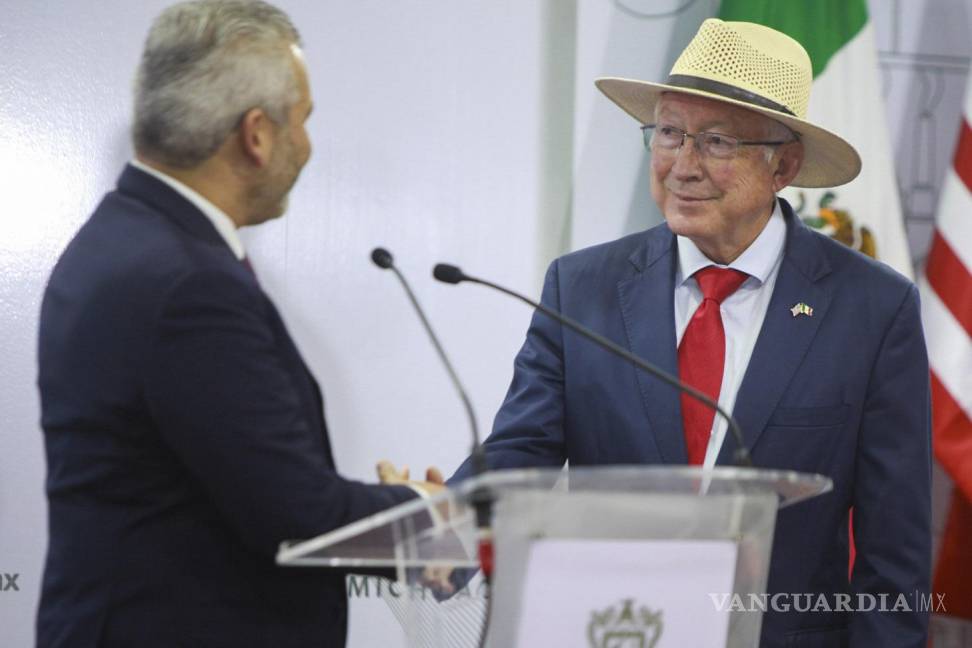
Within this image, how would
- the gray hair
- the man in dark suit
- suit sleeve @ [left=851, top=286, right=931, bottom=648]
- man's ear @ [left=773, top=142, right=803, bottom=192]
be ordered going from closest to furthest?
the man in dark suit → the gray hair → suit sleeve @ [left=851, top=286, right=931, bottom=648] → man's ear @ [left=773, top=142, right=803, bottom=192]

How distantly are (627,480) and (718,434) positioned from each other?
88 centimetres

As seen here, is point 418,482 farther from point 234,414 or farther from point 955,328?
point 955,328

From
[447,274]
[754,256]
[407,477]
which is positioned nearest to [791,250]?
[754,256]

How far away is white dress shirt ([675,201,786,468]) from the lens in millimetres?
2225

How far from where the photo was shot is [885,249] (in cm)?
355

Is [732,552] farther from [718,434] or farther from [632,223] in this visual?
[632,223]

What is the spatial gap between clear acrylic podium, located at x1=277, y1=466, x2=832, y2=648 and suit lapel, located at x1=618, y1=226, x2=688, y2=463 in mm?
670

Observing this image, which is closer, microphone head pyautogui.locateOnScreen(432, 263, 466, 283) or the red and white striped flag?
microphone head pyautogui.locateOnScreen(432, 263, 466, 283)

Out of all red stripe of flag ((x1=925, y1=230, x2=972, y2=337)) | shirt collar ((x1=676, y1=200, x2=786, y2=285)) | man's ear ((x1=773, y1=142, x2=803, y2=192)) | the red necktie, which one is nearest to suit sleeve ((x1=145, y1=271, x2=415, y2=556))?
the red necktie

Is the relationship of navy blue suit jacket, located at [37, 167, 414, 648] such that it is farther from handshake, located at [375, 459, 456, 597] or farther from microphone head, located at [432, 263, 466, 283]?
microphone head, located at [432, 263, 466, 283]

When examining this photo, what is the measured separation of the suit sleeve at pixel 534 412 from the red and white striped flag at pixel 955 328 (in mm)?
1572

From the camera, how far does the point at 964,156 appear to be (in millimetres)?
3566

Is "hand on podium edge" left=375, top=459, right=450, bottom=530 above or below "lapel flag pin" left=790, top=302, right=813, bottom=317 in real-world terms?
below

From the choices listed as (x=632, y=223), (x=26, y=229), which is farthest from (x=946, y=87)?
(x=26, y=229)
